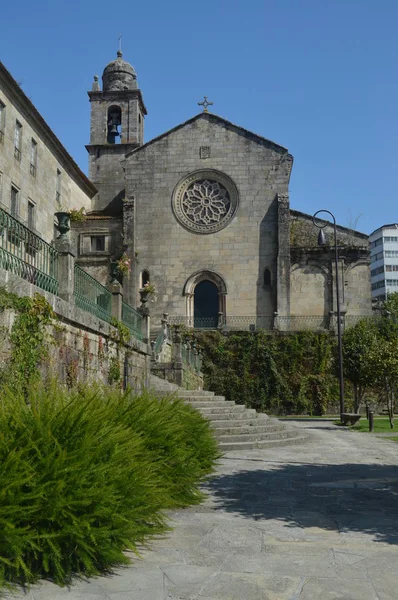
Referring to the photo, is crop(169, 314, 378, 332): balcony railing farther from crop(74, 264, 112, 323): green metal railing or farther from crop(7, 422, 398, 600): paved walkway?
crop(7, 422, 398, 600): paved walkway

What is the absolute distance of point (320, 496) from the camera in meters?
7.87

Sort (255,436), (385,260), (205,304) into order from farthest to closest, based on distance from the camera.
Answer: (385,260), (205,304), (255,436)

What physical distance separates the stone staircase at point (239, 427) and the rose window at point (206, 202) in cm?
A: 1807

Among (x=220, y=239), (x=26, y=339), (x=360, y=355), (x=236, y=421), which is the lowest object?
(x=236, y=421)

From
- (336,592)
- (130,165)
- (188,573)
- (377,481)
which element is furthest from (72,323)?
(130,165)

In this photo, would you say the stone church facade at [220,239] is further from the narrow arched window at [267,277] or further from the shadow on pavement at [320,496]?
the shadow on pavement at [320,496]

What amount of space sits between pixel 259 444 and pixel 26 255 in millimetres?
7371

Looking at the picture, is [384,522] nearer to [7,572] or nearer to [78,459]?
[78,459]

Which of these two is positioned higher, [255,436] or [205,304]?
[205,304]

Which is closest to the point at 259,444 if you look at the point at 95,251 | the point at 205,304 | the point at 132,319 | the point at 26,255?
the point at 132,319

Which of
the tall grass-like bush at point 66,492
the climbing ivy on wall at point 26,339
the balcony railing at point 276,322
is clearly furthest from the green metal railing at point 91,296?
the balcony railing at point 276,322

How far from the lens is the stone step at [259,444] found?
13.1 metres

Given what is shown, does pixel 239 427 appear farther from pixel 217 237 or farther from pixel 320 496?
pixel 217 237

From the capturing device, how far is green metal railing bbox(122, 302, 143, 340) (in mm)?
16109
